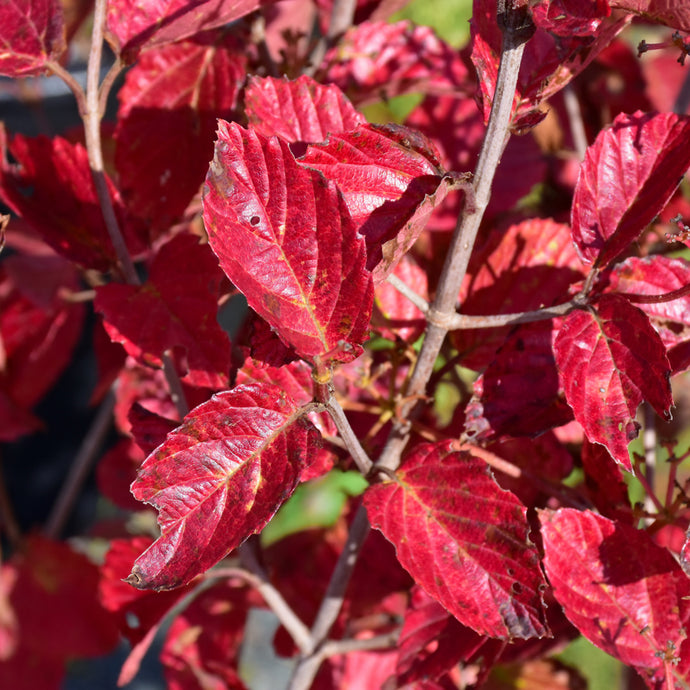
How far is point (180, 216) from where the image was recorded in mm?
695

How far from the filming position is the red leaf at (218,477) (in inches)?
16.7

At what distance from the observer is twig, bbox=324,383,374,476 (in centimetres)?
46

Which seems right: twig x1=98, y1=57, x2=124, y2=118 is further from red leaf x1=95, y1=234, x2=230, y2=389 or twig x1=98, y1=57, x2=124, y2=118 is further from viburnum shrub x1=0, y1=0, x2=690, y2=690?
red leaf x1=95, y1=234, x2=230, y2=389

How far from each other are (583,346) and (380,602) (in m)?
0.56

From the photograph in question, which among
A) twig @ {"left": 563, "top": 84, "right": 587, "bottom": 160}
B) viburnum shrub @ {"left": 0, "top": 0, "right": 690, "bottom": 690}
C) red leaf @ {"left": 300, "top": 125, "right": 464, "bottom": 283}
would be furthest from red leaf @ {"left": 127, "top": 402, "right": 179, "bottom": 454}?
twig @ {"left": 563, "top": 84, "right": 587, "bottom": 160}

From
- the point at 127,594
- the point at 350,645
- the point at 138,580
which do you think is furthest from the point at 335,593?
the point at 138,580

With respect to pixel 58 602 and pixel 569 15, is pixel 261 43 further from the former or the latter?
pixel 58 602

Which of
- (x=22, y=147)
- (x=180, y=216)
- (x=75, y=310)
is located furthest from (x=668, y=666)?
(x=75, y=310)

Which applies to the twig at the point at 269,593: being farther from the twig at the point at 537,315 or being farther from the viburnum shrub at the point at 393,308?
the twig at the point at 537,315

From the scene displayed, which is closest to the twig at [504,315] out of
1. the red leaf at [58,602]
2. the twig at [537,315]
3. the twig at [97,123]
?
the twig at [537,315]

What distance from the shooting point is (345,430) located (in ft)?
1.60

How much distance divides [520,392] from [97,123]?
39cm

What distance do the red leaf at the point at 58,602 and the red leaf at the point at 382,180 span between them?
3.43 feet

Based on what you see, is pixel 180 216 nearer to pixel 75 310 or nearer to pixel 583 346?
pixel 583 346
